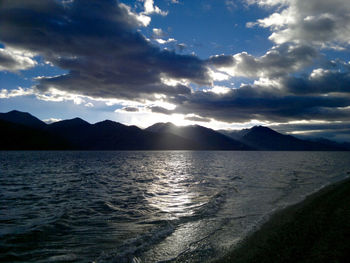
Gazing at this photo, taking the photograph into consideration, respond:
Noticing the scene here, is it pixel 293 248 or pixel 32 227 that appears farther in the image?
pixel 32 227

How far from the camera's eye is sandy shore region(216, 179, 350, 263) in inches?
304

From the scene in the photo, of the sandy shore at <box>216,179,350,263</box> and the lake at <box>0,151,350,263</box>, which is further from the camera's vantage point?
the lake at <box>0,151,350,263</box>

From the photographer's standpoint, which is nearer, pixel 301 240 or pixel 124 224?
pixel 301 240

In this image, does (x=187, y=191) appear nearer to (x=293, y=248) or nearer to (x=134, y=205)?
(x=134, y=205)

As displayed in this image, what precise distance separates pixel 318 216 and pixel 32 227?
1599 centimetres

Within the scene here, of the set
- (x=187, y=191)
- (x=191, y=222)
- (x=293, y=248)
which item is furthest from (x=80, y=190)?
(x=293, y=248)

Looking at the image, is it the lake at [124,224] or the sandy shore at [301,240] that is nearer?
the sandy shore at [301,240]

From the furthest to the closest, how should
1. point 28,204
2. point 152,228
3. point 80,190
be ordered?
point 80,190
point 28,204
point 152,228

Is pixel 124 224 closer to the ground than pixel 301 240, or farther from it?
closer to the ground

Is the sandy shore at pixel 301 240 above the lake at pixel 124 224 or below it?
above

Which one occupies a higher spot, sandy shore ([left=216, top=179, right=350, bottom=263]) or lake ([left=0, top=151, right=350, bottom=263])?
sandy shore ([left=216, top=179, right=350, bottom=263])

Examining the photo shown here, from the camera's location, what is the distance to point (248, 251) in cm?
877

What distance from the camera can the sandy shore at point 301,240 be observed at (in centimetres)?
772

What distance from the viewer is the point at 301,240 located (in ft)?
30.2
